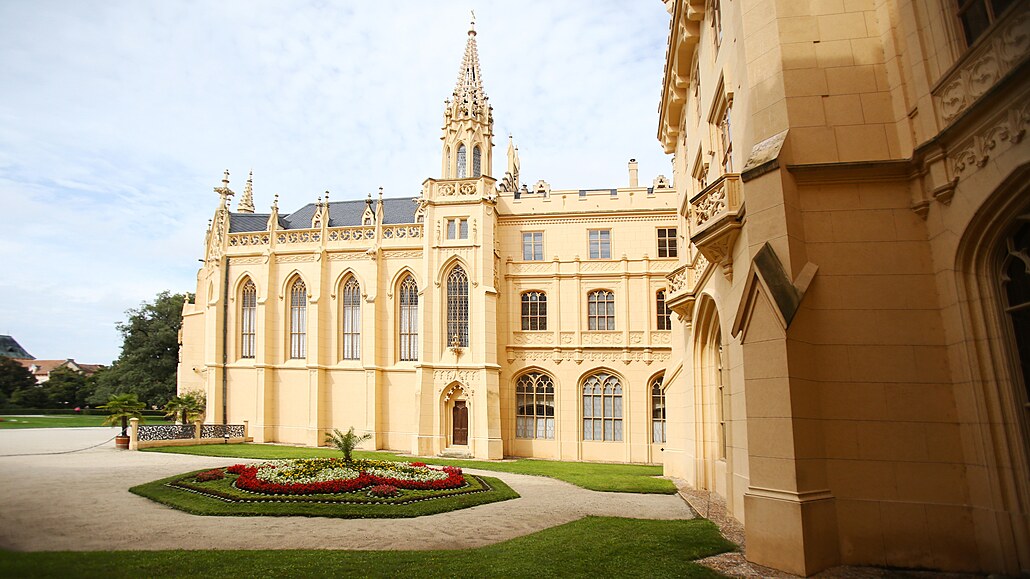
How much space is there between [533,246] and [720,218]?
21.9 meters

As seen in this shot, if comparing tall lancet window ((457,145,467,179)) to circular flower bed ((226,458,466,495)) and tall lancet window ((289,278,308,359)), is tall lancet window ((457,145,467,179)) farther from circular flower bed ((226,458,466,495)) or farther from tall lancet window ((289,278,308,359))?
circular flower bed ((226,458,466,495))

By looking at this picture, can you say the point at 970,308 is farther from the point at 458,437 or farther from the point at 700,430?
the point at 458,437

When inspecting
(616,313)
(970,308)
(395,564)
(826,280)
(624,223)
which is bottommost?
(395,564)

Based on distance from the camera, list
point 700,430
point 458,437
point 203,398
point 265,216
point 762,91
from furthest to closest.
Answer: point 265,216
point 203,398
point 458,437
point 700,430
point 762,91

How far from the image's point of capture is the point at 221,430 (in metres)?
31.3

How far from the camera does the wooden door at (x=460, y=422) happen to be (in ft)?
97.2

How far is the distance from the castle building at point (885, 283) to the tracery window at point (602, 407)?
2018cm

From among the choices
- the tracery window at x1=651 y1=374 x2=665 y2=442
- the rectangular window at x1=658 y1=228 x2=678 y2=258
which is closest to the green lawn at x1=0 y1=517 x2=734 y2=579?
the tracery window at x1=651 y1=374 x2=665 y2=442

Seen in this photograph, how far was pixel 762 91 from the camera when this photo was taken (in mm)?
9438

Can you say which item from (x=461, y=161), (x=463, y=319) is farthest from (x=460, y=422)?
(x=461, y=161)

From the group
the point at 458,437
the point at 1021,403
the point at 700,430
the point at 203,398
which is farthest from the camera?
the point at 203,398

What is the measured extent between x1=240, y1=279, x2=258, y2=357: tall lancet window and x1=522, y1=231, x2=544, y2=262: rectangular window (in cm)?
1588

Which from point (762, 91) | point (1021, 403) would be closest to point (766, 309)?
point (1021, 403)

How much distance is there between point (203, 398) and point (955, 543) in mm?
36409
